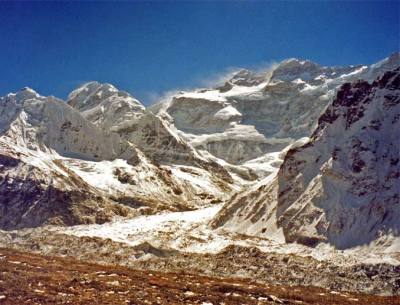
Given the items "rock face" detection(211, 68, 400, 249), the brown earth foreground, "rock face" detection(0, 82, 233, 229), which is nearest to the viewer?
the brown earth foreground

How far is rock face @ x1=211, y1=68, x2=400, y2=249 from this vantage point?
49469mm

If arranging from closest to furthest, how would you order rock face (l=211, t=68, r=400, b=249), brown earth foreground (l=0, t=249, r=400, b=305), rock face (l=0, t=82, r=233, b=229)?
1. brown earth foreground (l=0, t=249, r=400, b=305)
2. rock face (l=211, t=68, r=400, b=249)
3. rock face (l=0, t=82, r=233, b=229)

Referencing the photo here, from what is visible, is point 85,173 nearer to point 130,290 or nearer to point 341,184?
point 341,184

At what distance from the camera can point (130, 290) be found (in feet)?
100

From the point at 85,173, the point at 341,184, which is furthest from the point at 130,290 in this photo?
the point at 85,173

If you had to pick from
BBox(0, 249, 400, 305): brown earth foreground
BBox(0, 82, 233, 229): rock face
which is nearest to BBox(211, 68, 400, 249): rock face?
BBox(0, 249, 400, 305): brown earth foreground

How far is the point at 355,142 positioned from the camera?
5788 centimetres

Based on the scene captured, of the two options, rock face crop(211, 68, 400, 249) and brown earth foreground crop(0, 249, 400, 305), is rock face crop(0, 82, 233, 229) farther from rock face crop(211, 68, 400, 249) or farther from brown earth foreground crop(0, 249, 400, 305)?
brown earth foreground crop(0, 249, 400, 305)

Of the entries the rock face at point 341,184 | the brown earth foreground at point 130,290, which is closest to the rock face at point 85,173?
the rock face at point 341,184

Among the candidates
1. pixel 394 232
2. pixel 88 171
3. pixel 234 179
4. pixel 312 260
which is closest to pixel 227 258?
pixel 312 260

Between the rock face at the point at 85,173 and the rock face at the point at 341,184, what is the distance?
1347 inches

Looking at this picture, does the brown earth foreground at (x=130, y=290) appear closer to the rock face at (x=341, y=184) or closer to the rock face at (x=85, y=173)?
the rock face at (x=341, y=184)

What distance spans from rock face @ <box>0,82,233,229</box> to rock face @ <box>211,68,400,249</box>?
112 ft

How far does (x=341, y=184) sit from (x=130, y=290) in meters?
30.2
